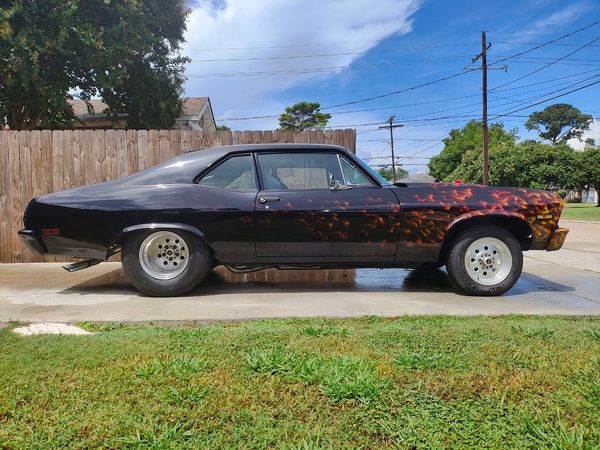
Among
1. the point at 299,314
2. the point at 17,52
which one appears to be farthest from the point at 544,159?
the point at 299,314

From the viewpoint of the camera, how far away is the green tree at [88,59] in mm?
14742

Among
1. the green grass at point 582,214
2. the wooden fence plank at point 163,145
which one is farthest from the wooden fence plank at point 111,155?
the green grass at point 582,214

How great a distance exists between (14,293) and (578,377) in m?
4.76

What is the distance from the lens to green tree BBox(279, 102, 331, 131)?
5325 cm

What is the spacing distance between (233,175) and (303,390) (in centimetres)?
271

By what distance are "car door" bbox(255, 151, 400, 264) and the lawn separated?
146 cm

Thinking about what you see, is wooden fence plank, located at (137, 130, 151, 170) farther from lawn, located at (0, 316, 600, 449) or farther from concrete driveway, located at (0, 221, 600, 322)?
lawn, located at (0, 316, 600, 449)

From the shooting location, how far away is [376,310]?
364 cm

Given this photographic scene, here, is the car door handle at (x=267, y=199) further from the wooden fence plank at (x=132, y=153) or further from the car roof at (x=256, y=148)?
the wooden fence plank at (x=132, y=153)

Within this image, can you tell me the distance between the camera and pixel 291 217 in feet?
13.6

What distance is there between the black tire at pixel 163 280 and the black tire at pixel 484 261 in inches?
95.0

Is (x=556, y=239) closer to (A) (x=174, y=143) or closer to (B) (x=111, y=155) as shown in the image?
(A) (x=174, y=143)

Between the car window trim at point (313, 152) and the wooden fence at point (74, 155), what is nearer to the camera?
the car window trim at point (313, 152)

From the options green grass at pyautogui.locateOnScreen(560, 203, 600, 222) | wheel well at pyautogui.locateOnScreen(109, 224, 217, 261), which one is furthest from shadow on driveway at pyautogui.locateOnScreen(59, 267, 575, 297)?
green grass at pyautogui.locateOnScreen(560, 203, 600, 222)
